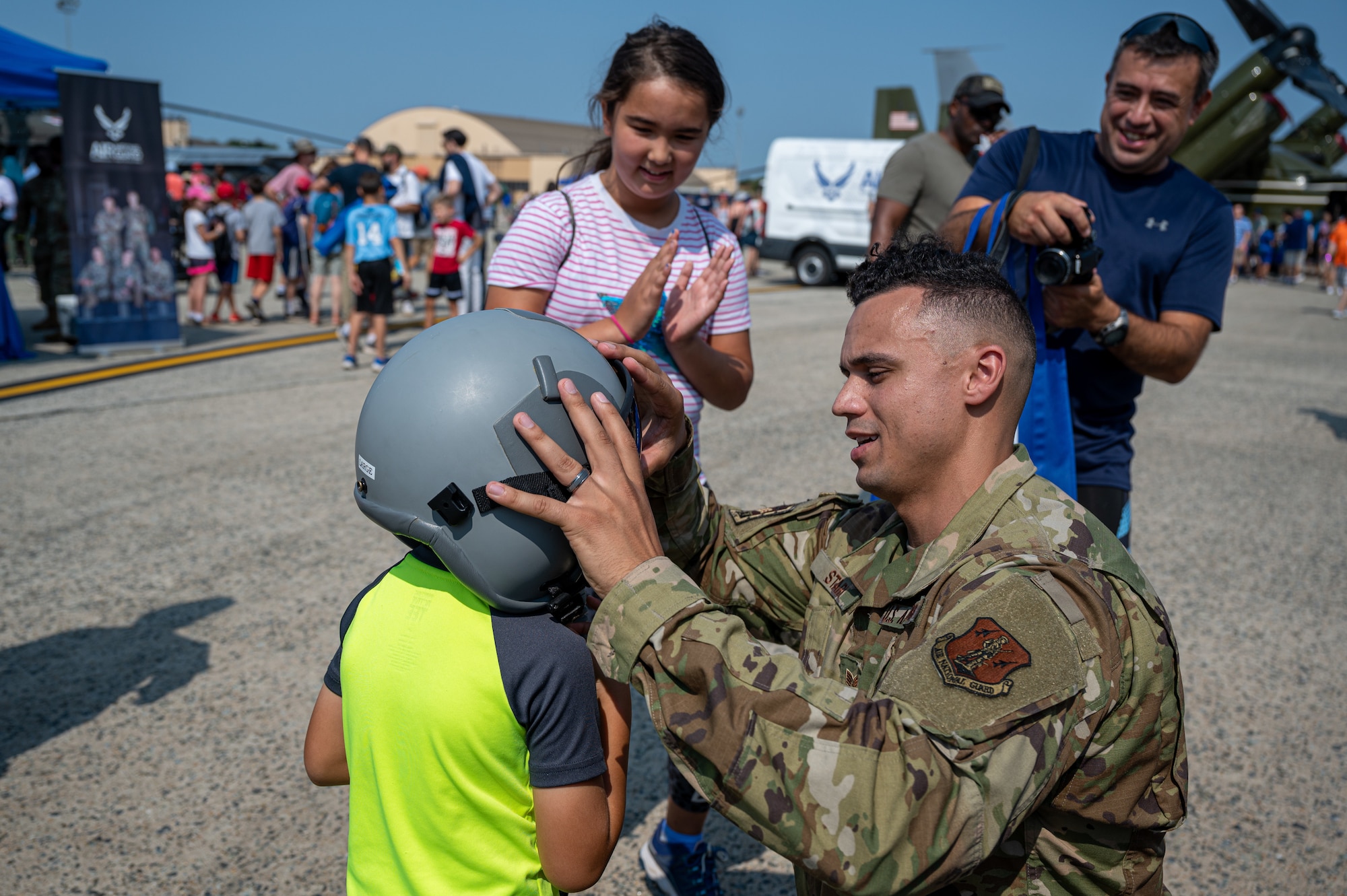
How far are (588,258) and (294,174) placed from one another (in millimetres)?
14502

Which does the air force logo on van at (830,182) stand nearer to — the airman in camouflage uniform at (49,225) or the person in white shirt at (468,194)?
the person in white shirt at (468,194)

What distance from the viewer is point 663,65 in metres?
2.38

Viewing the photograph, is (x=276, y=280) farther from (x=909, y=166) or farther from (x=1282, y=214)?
(x=1282, y=214)

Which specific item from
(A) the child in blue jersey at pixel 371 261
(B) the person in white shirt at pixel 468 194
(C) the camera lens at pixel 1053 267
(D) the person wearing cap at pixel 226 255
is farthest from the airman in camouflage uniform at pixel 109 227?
(C) the camera lens at pixel 1053 267

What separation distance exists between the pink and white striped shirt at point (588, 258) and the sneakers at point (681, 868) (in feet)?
3.92

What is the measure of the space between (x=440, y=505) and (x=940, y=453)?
84cm

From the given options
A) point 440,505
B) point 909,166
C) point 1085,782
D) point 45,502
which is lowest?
point 45,502

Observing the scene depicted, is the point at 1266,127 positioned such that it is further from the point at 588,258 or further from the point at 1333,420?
the point at 588,258

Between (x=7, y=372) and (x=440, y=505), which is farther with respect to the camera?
(x=7, y=372)

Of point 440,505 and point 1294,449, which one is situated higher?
point 440,505

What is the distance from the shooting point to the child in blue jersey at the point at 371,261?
9258 mm

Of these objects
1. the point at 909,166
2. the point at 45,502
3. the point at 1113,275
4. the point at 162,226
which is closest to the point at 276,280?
the point at 162,226

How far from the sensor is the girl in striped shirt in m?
2.37

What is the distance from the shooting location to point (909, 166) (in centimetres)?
483
